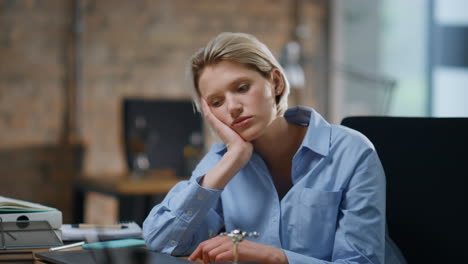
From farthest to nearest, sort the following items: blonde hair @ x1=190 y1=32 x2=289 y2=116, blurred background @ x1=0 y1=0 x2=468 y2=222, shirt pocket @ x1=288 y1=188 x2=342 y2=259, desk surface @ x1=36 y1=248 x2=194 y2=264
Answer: blurred background @ x1=0 y1=0 x2=468 y2=222 → blonde hair @ x1=190 y1=32 x2=289 y2=116 → shirt pocket @ x1=288 y1=188 x2=342 y2=259 → desk surface @ x1=36 y1=248 x2=194 y2=264

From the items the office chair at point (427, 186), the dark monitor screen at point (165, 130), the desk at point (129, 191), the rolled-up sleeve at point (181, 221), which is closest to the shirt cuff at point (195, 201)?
the rolled-up sleeve at point (181, 221)

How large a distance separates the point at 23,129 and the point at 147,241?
8.92ft

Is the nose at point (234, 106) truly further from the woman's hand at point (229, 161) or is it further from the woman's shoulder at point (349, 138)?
the woman's shoulder at point (349, 138)

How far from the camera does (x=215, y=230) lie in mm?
Answer: 1674

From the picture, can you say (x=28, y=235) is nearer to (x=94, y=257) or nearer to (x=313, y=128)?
(x=94, y=257)

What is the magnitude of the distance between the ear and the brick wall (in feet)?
9.01

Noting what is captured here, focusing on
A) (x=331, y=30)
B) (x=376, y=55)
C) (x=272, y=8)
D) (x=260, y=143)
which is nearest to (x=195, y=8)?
(x=272, y=8)

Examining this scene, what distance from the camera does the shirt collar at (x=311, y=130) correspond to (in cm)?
153

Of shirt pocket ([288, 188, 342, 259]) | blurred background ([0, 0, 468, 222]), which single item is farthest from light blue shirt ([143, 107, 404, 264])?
blurred background ([0, 0, 468, 222])

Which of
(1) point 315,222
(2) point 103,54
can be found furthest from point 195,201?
(2) point 103,54

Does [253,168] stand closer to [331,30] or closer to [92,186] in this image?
[92,186]

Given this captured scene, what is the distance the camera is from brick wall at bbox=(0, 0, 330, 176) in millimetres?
4055

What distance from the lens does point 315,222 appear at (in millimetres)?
1485

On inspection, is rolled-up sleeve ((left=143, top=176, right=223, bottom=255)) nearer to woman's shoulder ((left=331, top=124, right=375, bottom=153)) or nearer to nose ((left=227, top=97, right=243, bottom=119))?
nose ((left=227, top=97, right=243, bottom=119))
